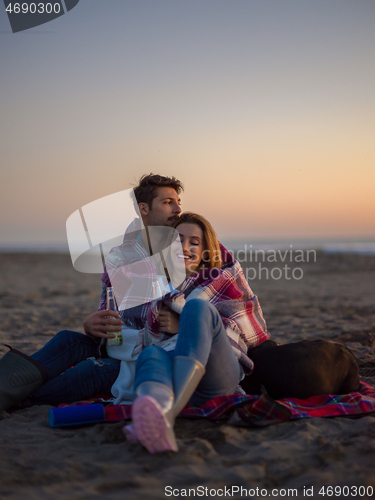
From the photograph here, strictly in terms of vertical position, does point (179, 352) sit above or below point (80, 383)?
above

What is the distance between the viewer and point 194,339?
2.22 metres

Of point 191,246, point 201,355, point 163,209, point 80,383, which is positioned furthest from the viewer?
point 163,209

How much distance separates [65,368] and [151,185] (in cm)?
177

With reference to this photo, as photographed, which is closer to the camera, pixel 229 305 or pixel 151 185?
pixel 229 305

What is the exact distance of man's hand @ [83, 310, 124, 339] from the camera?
2875mm

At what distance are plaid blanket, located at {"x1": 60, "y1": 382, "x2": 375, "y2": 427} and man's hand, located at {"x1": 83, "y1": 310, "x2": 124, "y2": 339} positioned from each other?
51 centimetres

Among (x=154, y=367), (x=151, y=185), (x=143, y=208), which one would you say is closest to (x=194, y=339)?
(x=154, y=367)

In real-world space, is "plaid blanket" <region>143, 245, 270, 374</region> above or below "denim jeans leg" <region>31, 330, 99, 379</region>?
above

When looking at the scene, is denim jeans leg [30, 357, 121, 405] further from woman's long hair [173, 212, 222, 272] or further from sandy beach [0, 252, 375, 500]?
woman's long hair [173, 212, 222, 272]

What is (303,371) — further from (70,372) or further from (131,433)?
(70,372)

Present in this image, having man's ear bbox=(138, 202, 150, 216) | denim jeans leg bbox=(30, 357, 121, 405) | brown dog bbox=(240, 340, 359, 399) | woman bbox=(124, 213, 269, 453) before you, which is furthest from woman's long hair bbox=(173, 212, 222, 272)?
denim jeans leg bbox=(30, 357, 121, 405)

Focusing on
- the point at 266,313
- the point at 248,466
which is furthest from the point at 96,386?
the point at 266,313

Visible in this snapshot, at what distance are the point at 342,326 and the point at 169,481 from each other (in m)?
4.43

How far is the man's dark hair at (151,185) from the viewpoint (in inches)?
149
